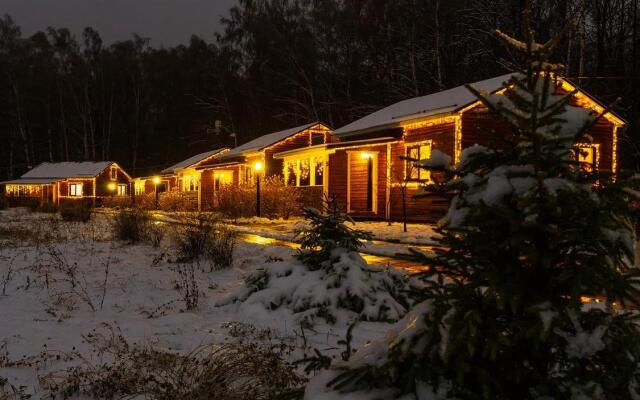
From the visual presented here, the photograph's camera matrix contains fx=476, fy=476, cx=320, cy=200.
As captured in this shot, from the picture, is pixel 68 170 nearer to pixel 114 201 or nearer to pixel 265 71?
pixel 114 201

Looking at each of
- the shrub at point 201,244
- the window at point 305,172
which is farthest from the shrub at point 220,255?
the window at point 305,172

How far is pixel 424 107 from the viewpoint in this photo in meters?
19.0

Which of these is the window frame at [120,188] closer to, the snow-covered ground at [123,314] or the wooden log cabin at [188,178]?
the wooden log cabin at [188,178]

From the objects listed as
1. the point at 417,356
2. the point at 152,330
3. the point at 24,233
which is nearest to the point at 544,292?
the point at 417,356

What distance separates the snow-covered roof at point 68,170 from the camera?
43.9 metres

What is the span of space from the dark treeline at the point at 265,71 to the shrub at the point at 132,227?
60.8 ft

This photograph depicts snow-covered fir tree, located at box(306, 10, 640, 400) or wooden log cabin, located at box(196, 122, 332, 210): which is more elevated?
wooden log cabin, located at box(196, 122, 332, 210)

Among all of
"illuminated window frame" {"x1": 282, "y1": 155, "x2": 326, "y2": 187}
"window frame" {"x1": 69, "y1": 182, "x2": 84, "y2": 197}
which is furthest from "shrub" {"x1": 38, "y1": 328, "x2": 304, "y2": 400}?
"window frame" {"x1": 69, "y1": 182, "x2": 84, "y2": 197}

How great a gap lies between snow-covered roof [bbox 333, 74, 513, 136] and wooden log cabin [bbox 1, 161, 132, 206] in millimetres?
30720

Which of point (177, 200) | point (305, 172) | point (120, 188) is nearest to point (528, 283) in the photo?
point (305, 172)

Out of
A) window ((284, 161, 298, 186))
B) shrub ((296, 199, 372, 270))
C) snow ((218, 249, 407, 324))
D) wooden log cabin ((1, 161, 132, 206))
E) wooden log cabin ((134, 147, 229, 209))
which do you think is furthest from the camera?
wooden log cabin ((1, 161, 132, 206))

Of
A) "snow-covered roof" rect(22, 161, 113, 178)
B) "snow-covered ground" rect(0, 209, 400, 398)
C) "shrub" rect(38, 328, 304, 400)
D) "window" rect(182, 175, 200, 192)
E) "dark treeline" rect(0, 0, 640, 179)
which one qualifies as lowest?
"snow-covered ground" rect(0, 209, 400, 398)

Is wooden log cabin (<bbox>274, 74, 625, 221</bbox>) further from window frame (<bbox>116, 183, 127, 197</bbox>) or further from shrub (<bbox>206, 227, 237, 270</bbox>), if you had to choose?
window frame (<bbox>116, 183, 127, 197</bbox>)

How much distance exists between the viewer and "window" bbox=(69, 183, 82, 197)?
45.3 meters
